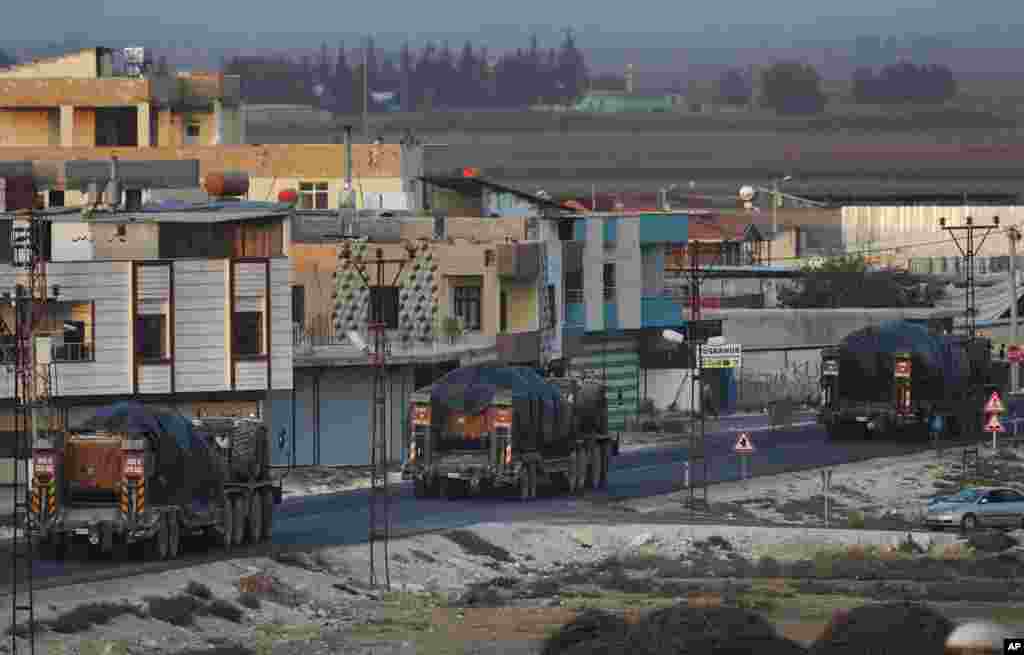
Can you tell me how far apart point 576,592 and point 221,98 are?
3110 inches

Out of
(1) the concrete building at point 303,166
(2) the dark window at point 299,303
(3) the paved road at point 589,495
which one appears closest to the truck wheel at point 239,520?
(3) the paved road at point 589,495

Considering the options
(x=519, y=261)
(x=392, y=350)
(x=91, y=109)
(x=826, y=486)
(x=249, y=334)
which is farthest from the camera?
(x=91, y=109)

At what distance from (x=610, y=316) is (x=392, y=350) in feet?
76.3

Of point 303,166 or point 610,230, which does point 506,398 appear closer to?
point 610,230

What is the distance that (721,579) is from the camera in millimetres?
60469

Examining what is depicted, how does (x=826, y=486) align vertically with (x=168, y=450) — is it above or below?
below

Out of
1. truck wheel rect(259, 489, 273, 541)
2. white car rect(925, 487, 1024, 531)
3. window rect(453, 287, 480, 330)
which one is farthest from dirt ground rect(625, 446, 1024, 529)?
window rect(453, 287, 480, 330)

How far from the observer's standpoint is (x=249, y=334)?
82188mm

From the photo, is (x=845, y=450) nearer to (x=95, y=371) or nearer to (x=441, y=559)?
(x=95, y=371)

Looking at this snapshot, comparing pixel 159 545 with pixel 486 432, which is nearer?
pixel 159 545

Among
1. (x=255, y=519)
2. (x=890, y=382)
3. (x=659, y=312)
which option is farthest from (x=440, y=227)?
(x=255, y=519)

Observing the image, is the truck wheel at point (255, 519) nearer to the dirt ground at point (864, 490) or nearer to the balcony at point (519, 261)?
the dirt ground at point (864, 490)

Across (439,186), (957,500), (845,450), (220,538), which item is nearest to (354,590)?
(220,538)

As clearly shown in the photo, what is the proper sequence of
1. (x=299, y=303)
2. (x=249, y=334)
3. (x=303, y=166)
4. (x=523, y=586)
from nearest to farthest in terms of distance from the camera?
(x=523, y=586) → (x=249, y=334) → (x=299, y=303) → (x=303, y=166)
